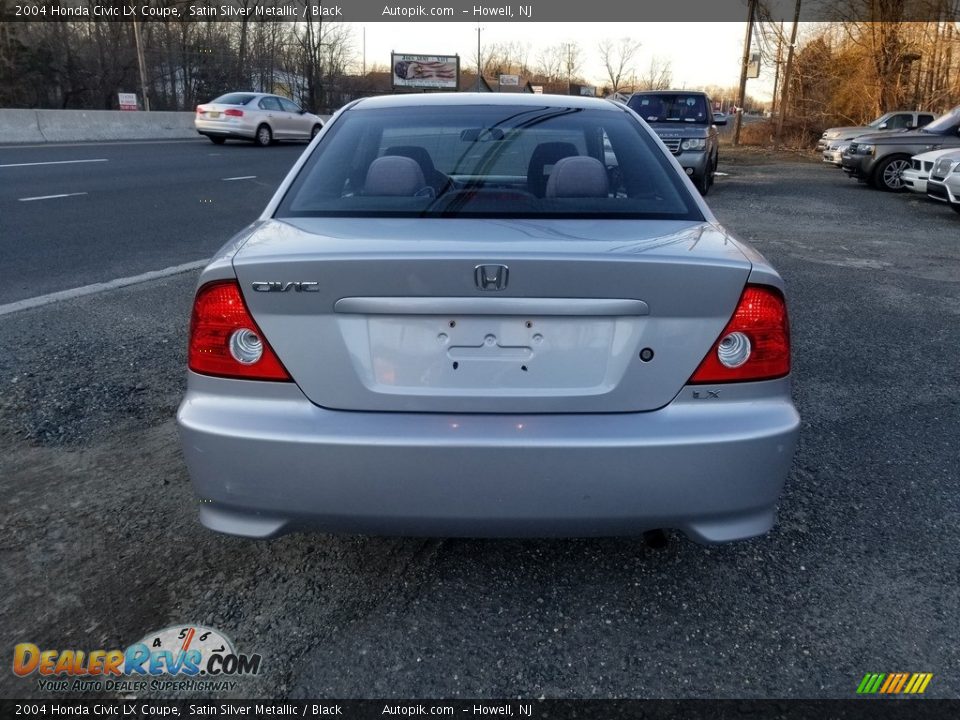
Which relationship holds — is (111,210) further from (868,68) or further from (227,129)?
(868,68)

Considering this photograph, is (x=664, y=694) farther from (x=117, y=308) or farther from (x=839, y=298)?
(x=839, y=298)

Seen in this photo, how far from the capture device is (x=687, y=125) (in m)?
16.0

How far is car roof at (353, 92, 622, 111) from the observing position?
11.6 ft

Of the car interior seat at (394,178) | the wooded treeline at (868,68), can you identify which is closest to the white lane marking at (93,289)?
the car interior seat at (394,178)

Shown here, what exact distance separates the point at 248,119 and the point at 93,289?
1980cm

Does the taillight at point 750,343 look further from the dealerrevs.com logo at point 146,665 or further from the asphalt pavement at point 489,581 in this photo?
the dealerrevs.com logo at point 146,665

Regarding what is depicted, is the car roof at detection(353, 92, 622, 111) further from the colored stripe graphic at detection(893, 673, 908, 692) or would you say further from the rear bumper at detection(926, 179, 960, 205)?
the rear bumper at detection(926, 179, 960, 205)

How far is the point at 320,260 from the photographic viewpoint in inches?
84.4

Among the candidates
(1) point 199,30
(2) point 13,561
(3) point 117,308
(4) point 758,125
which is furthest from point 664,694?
(1) point 199,30

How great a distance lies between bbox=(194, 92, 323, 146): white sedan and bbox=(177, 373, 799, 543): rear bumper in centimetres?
2393

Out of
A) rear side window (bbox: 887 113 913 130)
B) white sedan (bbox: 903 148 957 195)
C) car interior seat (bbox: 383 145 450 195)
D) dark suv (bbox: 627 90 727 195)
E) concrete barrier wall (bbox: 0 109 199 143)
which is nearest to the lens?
car interior seat (bbox: 383 145 450 195)

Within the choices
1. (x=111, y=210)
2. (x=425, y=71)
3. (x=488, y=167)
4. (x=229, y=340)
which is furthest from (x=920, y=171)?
(x=425, y=71)

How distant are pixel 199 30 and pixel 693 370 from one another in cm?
5120

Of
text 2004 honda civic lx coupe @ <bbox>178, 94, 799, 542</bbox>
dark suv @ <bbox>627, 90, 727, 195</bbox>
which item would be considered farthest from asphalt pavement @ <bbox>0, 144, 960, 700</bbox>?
dark suv @ <bbox>627, 90, 727, 195</bbox>
